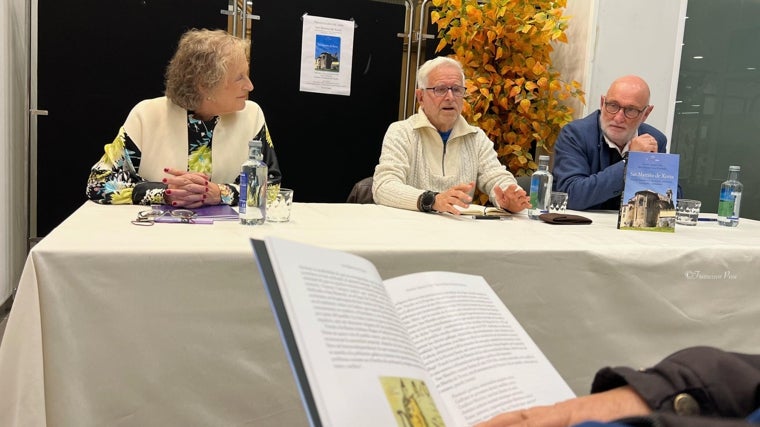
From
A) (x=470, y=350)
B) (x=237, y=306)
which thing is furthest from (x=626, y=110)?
(x=470, y=350)

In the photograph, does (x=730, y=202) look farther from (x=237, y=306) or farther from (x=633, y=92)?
(x=237, y=306)

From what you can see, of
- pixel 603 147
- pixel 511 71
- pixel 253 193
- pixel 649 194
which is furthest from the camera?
pixel 511 71

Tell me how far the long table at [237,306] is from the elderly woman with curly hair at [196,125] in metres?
0.40

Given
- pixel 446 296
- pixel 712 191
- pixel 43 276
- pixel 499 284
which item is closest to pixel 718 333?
pixel 499 284

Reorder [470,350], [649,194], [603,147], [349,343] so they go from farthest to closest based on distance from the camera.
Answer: [603,147]
[649,194]
[470,350]
[349,343]

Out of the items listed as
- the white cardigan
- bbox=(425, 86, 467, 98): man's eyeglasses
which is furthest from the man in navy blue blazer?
the white cardigan

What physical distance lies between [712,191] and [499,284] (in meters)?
2.73

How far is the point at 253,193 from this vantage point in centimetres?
157

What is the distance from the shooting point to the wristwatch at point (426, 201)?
81.8 inches

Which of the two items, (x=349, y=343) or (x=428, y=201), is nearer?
(x=349, y=343)

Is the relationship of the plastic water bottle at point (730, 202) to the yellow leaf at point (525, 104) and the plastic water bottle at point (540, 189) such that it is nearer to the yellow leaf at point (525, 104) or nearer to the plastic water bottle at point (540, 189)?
the plastic water bottle at point (540, 189)

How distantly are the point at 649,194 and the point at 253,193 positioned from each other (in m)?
1.23

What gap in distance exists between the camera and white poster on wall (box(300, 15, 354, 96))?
3.71 metres

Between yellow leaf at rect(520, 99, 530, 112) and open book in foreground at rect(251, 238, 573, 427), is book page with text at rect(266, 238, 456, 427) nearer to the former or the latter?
open book in foreground at rect(251, 238, 573, 427)
